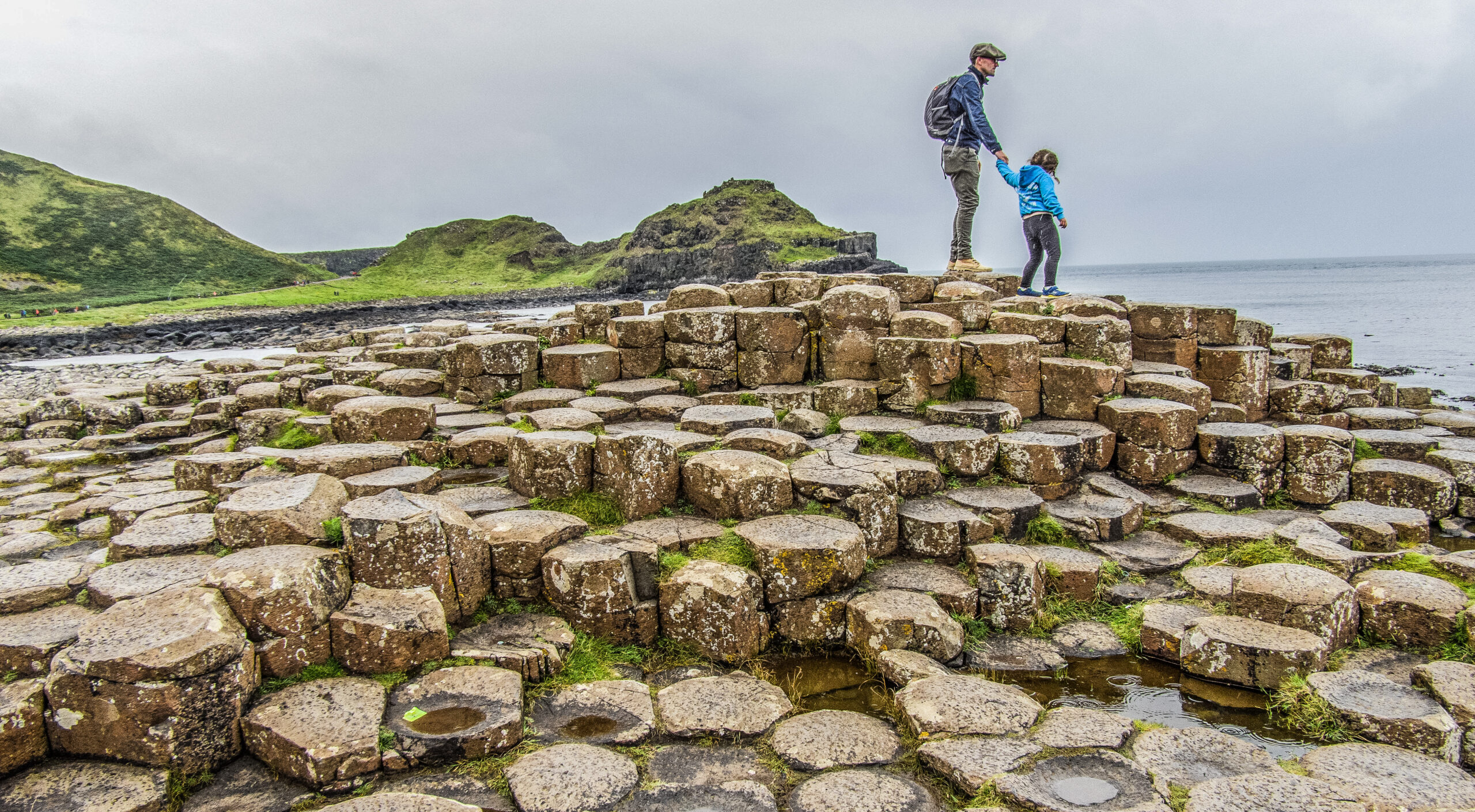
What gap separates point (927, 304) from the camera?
11188 millimetres

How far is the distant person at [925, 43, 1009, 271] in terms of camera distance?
40.8ft

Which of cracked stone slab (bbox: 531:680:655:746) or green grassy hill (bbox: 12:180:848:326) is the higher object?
green grassy hill (bbox: 12:180:848:326)

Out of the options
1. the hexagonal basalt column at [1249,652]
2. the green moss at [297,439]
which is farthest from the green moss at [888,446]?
the green moss at [297,439]

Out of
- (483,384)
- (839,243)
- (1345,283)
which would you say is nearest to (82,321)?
(483,384)

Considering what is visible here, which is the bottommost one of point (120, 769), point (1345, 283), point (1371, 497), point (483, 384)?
point (120, 769)

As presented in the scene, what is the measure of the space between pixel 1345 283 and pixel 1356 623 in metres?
119

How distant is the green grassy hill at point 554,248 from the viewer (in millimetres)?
87000

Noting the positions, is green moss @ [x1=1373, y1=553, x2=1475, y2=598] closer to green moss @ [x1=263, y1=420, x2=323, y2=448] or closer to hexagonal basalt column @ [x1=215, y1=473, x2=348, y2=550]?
hexagonal basalt column @ [x1=215, y1=473, x2=348, y2=550]

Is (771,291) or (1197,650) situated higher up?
(771,291)

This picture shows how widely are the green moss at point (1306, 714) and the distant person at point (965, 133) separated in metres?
9.54

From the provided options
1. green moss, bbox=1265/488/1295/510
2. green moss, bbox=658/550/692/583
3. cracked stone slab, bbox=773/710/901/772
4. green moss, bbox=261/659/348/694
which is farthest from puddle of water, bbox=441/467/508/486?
green moss, bbox=1265/488/1295/510

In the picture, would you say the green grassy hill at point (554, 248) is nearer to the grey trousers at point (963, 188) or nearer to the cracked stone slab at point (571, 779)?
the grey trousers at point (963, 188)

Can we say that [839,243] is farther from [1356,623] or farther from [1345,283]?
[1356,623]

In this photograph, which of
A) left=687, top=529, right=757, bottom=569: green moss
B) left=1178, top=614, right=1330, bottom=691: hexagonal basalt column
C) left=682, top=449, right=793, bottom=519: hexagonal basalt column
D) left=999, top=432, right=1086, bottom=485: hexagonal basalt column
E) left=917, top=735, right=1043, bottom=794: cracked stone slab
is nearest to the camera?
→ left=917, top=735, right=1043, bottom=794: cracked stone slab
